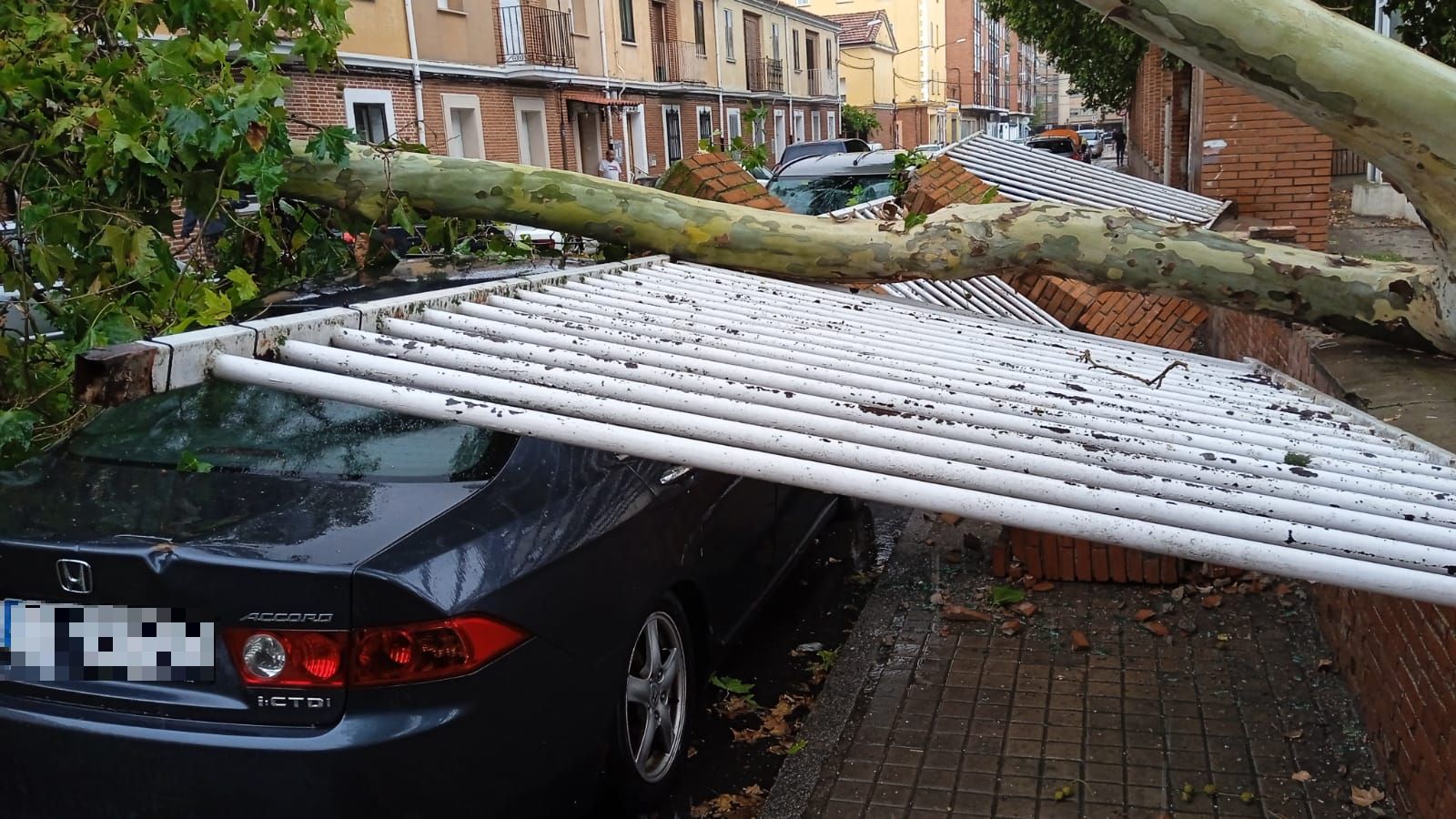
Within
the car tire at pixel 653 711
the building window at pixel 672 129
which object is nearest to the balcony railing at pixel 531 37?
the building window at pixel 672 129

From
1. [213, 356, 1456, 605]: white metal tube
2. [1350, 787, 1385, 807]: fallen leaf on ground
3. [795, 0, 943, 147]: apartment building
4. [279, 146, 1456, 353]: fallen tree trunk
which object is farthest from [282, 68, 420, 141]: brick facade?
[795, 0, 943, 147]: apartment building

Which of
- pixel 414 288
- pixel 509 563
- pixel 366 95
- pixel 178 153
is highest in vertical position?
pixel 366 95

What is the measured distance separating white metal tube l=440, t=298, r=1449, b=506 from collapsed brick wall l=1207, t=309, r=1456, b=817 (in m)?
0.61

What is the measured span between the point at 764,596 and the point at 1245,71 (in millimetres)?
2567

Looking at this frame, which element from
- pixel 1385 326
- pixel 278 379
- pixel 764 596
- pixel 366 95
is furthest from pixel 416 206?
pixel 366 95

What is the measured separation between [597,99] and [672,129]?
591cm

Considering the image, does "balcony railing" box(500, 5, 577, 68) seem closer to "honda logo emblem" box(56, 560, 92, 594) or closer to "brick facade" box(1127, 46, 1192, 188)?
"brick facade" box(1127, 46, 1192, 188)

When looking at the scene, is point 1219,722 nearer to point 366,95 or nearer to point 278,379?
point 278,379

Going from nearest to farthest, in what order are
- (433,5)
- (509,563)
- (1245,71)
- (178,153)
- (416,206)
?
(509,563)
(1245,71)
(178,153)
(416,206)
(433,5)

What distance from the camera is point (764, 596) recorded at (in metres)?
4.46

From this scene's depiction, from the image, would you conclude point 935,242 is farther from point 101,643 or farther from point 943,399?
point 101,643

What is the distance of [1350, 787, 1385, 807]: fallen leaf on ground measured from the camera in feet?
10.9

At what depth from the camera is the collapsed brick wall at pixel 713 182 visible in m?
5.98

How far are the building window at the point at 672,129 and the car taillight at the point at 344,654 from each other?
3357 cm
